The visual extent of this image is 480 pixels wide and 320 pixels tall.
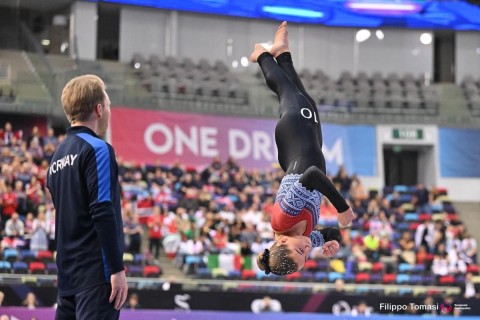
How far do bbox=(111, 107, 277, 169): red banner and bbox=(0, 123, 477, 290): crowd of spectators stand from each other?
6.29 ft

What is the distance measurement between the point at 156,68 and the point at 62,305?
20.3m

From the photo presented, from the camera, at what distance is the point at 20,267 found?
1323 cm

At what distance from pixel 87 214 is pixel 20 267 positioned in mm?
9716

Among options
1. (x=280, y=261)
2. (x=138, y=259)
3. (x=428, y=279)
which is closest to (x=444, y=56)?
(x=428, y=279)

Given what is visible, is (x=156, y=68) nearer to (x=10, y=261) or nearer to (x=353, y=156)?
(x=353, y=156)

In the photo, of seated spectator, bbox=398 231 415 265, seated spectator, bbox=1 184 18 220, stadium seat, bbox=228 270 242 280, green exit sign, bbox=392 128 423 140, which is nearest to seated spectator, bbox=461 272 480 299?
seated spectator, bbox=398 231 415 265

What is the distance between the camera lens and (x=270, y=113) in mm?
23859

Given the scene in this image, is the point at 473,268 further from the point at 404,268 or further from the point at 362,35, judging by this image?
the point at 362,35

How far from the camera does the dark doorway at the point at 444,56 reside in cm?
2845

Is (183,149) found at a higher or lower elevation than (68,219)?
higher

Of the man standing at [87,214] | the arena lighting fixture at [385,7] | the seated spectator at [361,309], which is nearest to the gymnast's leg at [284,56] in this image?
the man standing at [87,214]

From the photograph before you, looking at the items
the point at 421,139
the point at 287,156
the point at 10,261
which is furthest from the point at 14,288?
the point at 421,139

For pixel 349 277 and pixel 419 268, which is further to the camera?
pixel 419 268

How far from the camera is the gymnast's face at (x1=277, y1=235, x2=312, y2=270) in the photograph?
6320mm
